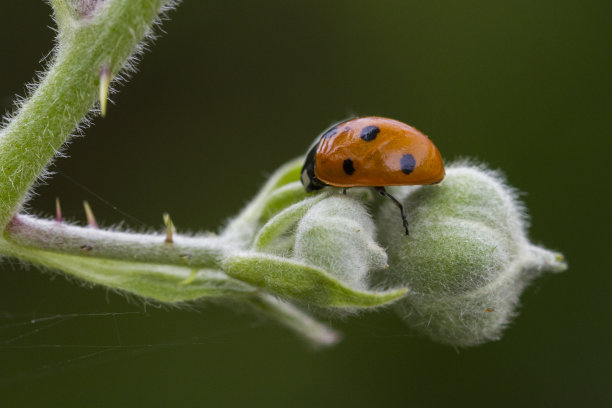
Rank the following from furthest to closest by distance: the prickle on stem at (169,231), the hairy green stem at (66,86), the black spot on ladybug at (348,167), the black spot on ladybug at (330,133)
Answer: the black spot on ladybug at (330,133) < the black spot on ladybug at (348,167) < the prickle on stem at (169,231) < the hairy green stem at (66,86)

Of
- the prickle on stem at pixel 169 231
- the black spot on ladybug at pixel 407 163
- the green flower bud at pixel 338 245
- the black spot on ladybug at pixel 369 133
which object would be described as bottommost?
the prickle on stem at pixel 169 231

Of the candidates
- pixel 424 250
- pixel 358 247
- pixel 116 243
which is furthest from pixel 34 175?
pixel 424 250

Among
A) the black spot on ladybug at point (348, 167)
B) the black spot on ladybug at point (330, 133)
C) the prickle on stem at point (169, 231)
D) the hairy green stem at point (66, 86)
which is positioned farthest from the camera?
the black spot on ladybug at point (330, 133)

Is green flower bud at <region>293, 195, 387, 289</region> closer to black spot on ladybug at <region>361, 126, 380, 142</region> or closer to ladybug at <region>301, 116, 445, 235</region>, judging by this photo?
ladybug at <region>301, 116, 445, 235</region>

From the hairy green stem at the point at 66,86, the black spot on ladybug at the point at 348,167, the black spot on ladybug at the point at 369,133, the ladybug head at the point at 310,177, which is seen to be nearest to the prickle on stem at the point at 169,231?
the hairy green stem at the point at 66,86

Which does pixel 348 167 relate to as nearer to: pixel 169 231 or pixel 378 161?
pixel 378 161

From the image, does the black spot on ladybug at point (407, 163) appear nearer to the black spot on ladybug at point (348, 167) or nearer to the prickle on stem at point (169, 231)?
the black spot on ladybug at point (348, 167)
